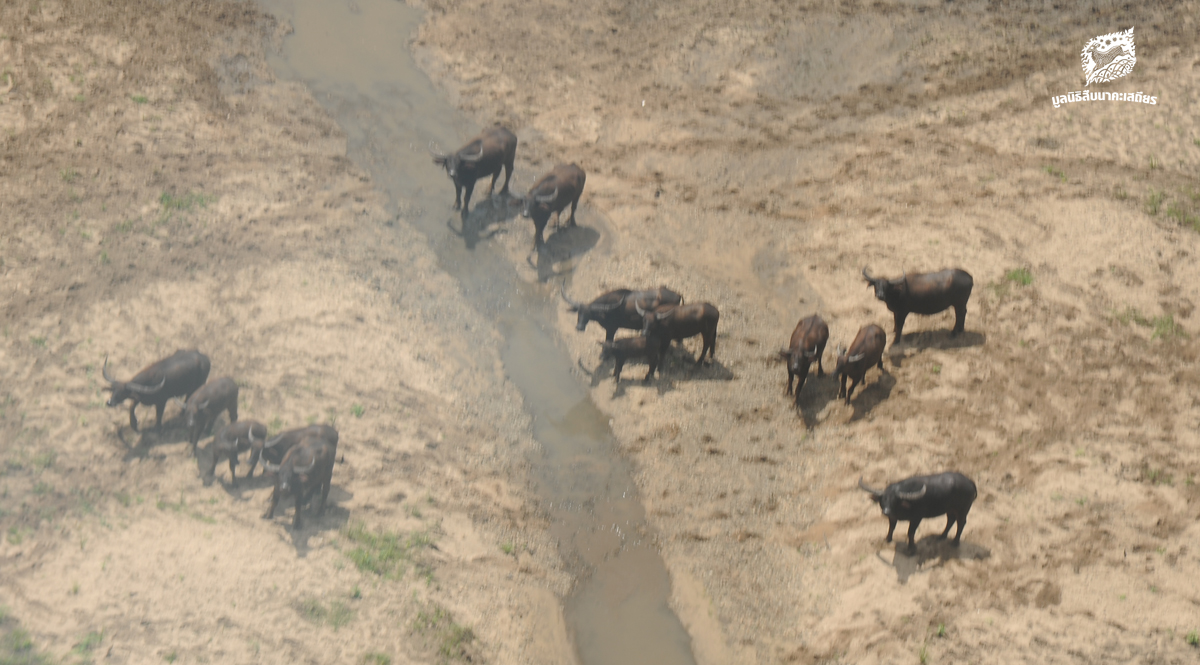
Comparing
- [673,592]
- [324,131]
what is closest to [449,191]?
[324,131]

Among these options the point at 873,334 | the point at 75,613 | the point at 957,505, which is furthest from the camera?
the point at 873,334

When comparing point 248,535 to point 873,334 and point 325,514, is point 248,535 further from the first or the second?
point 873,334

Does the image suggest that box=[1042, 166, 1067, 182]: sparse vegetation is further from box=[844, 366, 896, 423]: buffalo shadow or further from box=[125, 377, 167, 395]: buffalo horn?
box=[125, 377, 167, 395]: buffalo horn

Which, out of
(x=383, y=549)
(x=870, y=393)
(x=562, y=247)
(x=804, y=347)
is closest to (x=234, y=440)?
(x=383, y=549)

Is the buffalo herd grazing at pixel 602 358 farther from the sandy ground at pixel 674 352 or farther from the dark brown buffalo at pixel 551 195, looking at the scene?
the sandy ground at pixel 674 352

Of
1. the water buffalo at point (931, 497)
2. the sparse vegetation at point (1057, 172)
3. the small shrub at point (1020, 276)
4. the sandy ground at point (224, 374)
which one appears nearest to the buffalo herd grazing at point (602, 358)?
the water buffalo at point (931, 497)

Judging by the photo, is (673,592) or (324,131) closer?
(673,592)

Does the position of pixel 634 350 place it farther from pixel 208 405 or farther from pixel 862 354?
pixel 208 405

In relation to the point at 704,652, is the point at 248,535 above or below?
above
